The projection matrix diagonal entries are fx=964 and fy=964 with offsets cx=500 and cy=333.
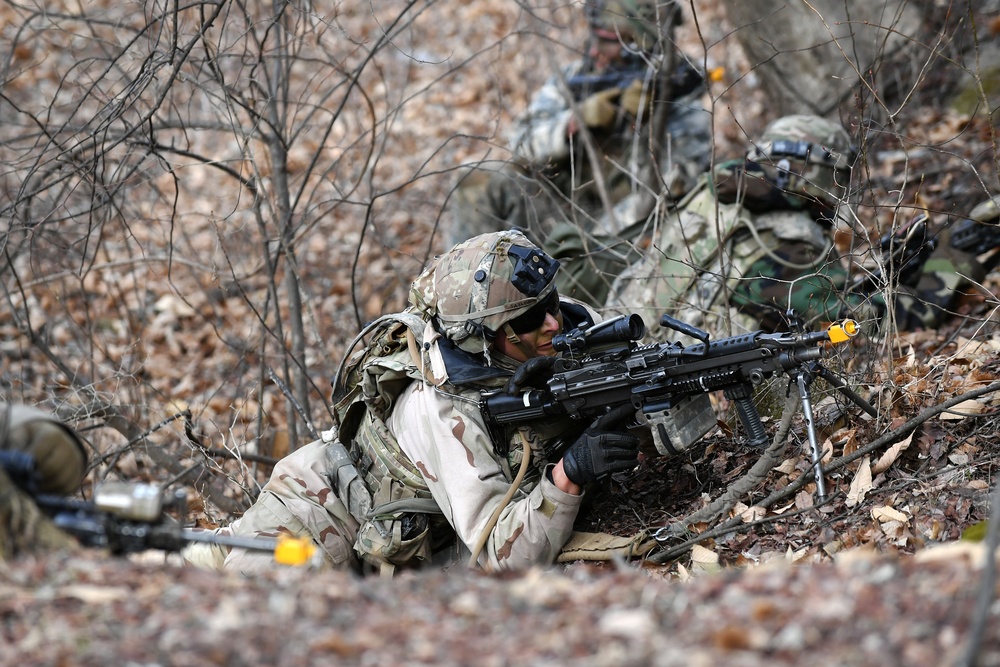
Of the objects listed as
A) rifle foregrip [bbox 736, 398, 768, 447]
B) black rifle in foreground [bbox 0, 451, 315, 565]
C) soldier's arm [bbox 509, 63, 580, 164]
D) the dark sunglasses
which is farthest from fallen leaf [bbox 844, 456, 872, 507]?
soldier's arm [bbox 509, 63, 580, 164]

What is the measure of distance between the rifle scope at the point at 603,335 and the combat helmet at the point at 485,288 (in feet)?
0.77

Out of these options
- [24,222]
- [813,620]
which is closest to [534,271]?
[813,620]

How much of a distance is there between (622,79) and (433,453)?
19.4 feet

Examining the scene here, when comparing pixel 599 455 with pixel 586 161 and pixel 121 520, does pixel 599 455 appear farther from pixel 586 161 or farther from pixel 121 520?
pixel 586 161

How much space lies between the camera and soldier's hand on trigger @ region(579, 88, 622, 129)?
8.87 m

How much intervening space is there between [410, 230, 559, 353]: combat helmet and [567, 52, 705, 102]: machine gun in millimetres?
5213

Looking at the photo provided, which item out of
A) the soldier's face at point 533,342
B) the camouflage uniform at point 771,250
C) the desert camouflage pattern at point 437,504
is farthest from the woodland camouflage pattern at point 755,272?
the desert camouflage pattern at point 437,504

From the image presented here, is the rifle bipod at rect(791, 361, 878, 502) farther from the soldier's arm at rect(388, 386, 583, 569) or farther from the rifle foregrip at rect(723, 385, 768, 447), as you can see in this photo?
the soldier's arm at rect(388, 386, 583, 569)

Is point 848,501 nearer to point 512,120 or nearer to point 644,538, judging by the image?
point 644,538

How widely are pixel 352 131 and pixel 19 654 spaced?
9.50 meters

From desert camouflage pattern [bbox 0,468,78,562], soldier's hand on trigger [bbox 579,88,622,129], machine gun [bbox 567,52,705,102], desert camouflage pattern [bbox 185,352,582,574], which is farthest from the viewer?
machine gun [bbox 567,52,705,102]

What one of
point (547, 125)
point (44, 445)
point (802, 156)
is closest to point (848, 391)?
point (802, 156)

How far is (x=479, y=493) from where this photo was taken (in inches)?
→ 163

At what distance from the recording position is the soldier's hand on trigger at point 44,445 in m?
2.80
